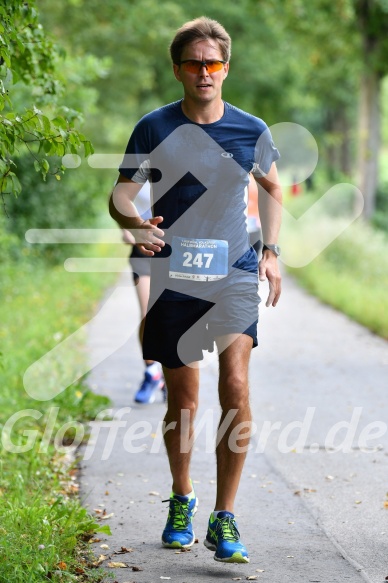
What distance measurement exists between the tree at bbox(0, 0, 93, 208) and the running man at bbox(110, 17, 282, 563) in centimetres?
39

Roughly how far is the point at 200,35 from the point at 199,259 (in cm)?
99

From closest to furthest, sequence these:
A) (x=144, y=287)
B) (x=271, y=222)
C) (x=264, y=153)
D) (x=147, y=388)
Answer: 1. (x=264, y=153)
2. (x=271, y=222)
3. (x=144, y=287)
4. (x=147, y=388)

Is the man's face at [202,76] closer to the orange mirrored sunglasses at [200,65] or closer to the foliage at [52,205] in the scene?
the orange mirrored sunglasses at [200,65]

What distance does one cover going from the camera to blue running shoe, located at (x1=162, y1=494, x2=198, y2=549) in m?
4.75

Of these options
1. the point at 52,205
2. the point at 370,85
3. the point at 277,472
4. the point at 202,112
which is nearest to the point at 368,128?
the point at 370,85

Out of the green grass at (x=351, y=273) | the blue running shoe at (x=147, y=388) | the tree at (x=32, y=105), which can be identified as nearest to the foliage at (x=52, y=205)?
the green grass at (x=351, y=273)

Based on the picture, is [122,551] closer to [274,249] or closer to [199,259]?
[199,259]

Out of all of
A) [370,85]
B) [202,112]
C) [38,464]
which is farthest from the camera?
[370,85]

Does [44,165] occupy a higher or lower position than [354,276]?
higher

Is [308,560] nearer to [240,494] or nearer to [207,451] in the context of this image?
[240,494]

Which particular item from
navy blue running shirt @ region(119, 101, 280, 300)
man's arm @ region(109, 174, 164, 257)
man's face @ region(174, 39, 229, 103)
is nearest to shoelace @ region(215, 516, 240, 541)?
navy blue running shirt @ region(119, 101, 280, 300)

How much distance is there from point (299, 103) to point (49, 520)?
38151mm

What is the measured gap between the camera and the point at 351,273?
18484mm

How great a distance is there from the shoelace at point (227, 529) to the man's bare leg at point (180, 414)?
386 mm
